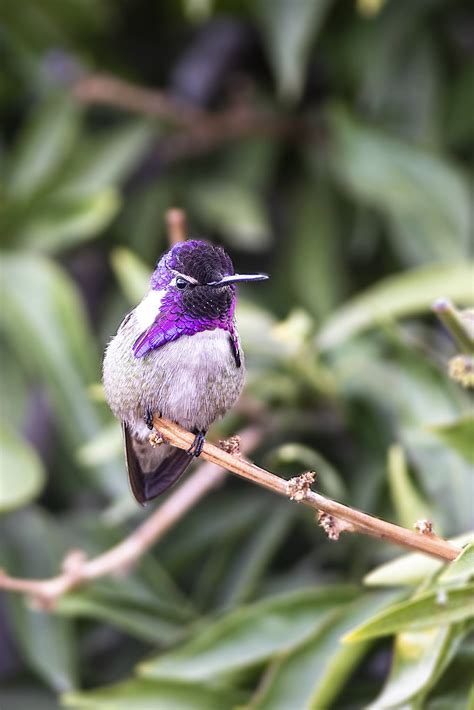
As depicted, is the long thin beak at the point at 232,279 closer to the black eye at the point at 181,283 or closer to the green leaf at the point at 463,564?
the black eye at the point at 181,283

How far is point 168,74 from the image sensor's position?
3.26 m

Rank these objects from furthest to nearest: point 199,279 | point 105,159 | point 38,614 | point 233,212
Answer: point 105,159 < point 233,212 < point 38,614 < point 199,279

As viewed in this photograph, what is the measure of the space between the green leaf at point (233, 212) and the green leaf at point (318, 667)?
1289 mm

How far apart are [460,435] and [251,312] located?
0.82m

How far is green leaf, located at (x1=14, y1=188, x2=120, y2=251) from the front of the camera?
275 centimetres

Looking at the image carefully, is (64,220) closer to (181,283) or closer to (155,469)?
(155,469)

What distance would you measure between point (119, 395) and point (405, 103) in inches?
79.2

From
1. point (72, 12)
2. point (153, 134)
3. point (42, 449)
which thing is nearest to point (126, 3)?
point (72, 12)

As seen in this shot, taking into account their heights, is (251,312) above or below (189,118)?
below

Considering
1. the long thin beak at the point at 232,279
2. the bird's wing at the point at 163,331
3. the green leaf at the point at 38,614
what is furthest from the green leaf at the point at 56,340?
the long thin beak at the point at 232,279

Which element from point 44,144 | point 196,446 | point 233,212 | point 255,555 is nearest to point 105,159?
point 44,144

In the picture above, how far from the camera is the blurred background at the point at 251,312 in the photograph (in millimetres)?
1949

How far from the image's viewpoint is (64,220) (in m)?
2.86

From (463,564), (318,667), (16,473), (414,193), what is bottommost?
(463,564)
